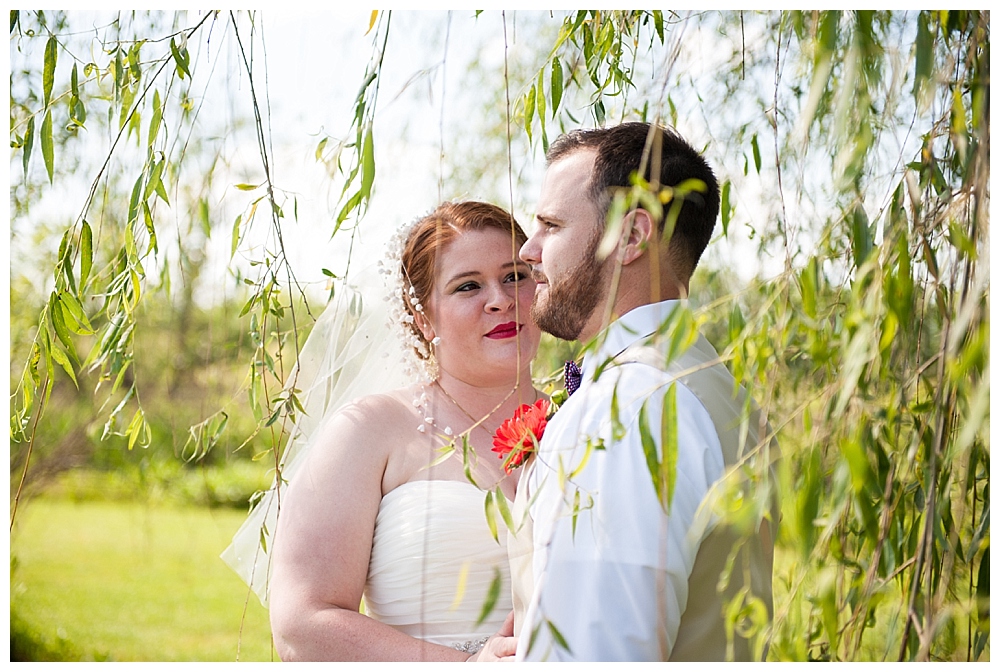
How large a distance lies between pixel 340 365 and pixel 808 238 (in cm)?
121

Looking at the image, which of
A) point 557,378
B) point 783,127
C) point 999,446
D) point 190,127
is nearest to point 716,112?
point 783,127

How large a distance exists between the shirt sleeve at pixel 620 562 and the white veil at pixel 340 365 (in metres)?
0.94

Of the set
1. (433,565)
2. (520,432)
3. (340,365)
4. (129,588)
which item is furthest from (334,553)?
(129,588)

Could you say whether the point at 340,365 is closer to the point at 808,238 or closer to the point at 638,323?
the point at 638,323

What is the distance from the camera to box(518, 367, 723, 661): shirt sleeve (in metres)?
1.11

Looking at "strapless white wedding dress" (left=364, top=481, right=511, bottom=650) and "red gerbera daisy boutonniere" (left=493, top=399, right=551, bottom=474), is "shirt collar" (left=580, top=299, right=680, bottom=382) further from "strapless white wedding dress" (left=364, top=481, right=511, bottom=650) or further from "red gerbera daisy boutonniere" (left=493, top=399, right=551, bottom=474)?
"strapless white wedding dress" (left=364, top=481, right=511, bottom=650)

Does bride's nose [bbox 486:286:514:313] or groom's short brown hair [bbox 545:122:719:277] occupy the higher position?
groom's short brown hair [bbox 545:122:719:277]

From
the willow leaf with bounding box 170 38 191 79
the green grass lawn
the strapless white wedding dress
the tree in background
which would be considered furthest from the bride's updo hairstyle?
the green grass lawn

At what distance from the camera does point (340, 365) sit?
2.04 m

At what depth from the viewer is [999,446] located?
1299 millimetres

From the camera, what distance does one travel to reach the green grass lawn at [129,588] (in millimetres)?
5270

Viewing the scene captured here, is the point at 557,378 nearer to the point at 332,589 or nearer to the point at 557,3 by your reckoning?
the point at 332,589

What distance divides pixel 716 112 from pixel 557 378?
2.55ft

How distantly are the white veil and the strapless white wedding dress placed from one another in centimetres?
41
